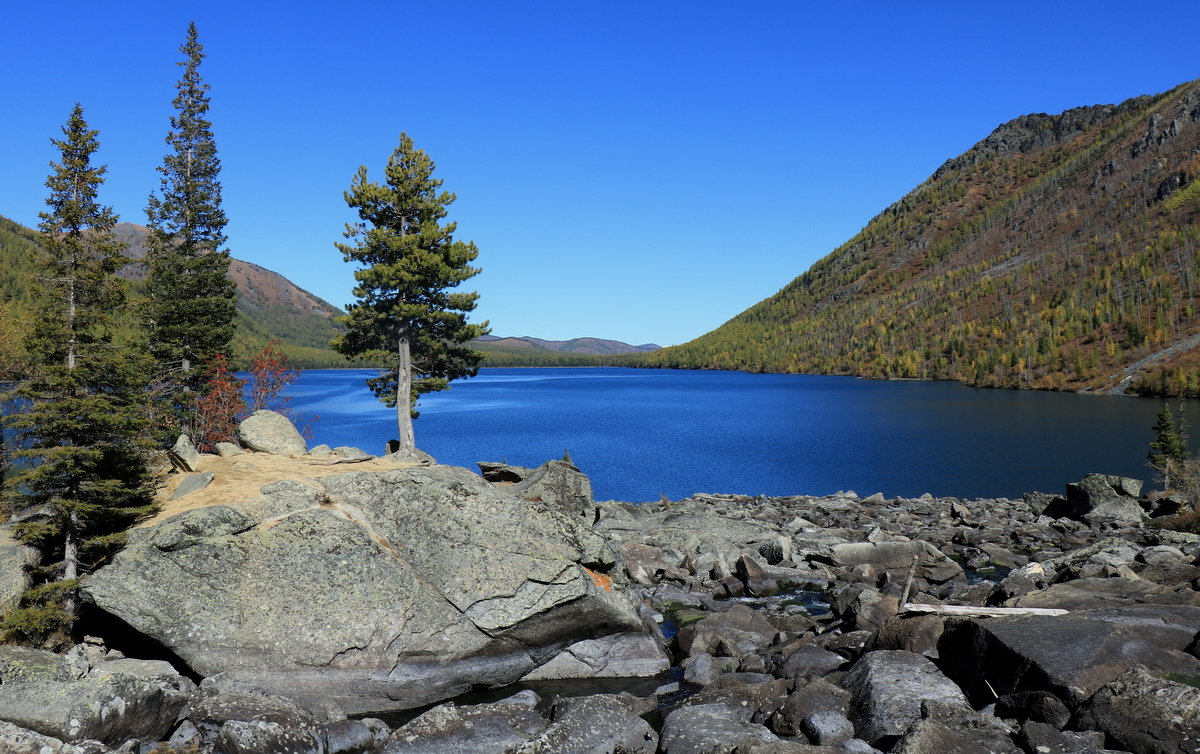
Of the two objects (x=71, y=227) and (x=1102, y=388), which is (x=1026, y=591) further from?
(x=1102, y=388)

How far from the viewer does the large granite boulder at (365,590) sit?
14.9m

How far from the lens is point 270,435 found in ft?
81.4

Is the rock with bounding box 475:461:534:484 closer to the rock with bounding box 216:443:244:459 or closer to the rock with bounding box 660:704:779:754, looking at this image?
the rock with bounding box 216:443:244:459

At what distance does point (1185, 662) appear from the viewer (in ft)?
38.1

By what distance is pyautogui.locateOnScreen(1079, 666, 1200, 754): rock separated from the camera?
9.51m

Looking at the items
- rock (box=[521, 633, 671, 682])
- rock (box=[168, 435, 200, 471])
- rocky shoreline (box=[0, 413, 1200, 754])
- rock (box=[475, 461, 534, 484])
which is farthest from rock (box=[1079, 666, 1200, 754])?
rock (box=[475, 461, 534, 484])

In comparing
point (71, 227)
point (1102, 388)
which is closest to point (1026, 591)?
point (71, 227)

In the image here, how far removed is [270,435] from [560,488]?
11.7 m

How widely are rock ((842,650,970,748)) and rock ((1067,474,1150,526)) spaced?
2630cm

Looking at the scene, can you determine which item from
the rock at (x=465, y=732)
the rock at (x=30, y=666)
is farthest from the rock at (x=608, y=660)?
the rock at (x=30, y=666)

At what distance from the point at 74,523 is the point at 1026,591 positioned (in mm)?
22291

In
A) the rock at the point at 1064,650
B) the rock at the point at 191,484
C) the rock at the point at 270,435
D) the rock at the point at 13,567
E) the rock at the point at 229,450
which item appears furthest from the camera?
the rock at the point at 270,435

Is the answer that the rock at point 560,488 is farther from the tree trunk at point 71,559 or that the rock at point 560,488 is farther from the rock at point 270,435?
the tree trunk at point 71,559

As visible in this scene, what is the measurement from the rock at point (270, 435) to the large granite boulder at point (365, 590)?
678cm
